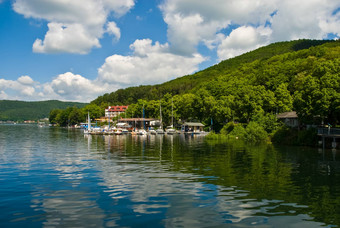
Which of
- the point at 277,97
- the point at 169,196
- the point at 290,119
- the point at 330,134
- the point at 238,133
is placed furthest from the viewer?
the point at 277,97

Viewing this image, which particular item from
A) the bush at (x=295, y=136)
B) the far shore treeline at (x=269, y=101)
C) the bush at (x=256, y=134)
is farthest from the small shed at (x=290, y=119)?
the bush at (x=256, y=134)

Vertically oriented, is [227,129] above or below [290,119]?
below

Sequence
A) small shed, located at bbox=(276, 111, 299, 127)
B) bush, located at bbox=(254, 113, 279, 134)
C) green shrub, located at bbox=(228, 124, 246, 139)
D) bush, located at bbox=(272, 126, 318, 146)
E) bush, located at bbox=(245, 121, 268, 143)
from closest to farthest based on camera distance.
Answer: bush, located at bbox=(272, 126, 318, 146) < bush, located at bbox=(245, 121, 268, 143) < small shed, located at bbox=(276, 111, 299, 127) < bush, located at bbox=(254, 113, 279, 134) < green shrub, located at bbox=(228, 124, 246, 139)

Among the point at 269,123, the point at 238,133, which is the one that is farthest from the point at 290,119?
the point at 238,133

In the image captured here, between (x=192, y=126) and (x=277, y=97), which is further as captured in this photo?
(x=192, y=126)

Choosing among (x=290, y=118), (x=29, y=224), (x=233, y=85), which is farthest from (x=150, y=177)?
(x=233, y=85)

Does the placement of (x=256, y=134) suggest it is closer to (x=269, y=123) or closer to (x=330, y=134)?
(x=269, y=123)

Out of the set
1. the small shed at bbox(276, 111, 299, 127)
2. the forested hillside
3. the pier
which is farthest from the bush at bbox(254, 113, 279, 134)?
the pier

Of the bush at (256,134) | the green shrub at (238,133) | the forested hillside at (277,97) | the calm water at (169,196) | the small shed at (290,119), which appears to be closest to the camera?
the calm water at (169,196)

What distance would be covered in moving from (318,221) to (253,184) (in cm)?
794

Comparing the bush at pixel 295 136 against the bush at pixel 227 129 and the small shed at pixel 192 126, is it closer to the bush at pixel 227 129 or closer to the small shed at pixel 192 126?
the bush at pixel 227 129

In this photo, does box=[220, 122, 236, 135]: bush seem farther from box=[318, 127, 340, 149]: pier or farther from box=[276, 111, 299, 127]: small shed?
box=[318, 127, 340, 149]: pier

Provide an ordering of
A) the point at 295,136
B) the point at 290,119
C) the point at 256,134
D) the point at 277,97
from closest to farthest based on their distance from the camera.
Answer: the point at 295,136
the point at 256,134
the point at 290,119
the point at 277,97

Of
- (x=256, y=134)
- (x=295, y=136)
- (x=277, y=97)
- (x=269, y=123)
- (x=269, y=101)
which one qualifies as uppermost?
(x=277, y=97)
